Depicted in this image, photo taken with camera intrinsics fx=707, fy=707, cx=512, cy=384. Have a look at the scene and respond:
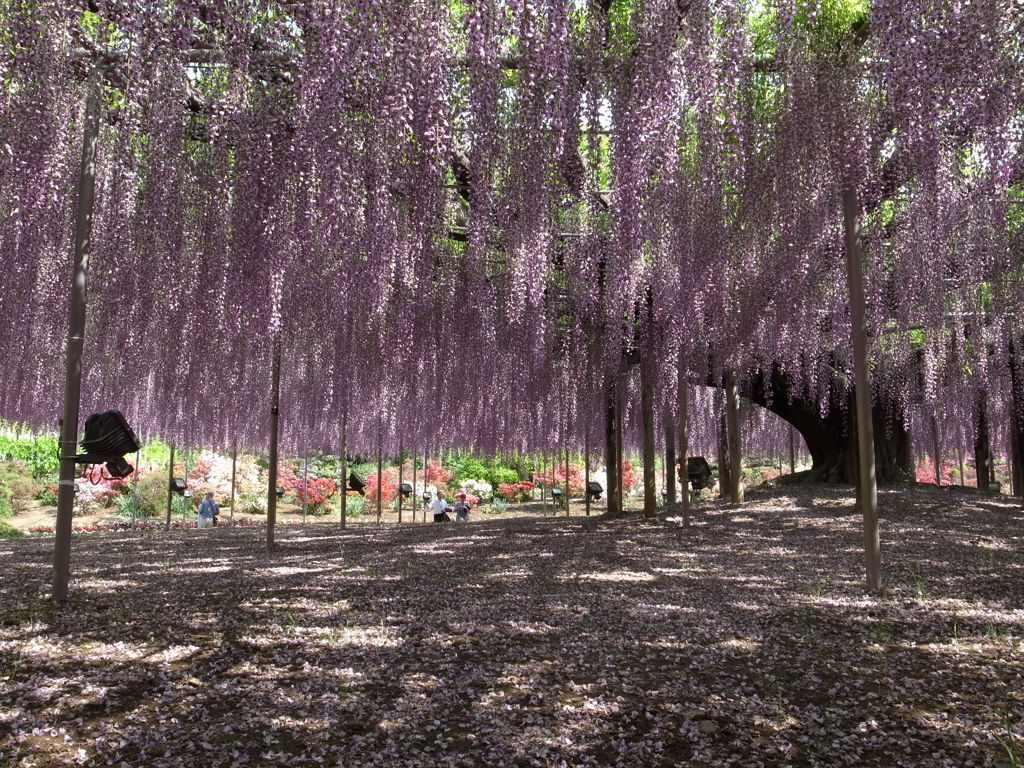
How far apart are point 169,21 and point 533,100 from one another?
221 cm

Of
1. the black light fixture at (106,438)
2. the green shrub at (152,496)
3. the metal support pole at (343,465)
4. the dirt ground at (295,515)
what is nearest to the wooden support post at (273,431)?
the metal support pole at (343,465)

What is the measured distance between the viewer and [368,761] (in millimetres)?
2412

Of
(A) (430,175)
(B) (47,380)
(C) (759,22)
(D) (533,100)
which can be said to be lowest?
(B) (47,380)

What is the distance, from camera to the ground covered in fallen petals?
2512 mm

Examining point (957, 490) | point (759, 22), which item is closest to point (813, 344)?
point (759, 22)

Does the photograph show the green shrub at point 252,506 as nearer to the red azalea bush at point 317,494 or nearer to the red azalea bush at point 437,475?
the red azalea bush at point 317,494

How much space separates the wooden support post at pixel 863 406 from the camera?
4.93 meters

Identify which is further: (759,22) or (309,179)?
(759,22)

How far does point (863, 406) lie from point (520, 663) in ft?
10.4

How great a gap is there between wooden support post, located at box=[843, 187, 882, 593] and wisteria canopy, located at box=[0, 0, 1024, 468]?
390 millimetres

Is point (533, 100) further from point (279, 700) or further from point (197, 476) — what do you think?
point (197, 476)

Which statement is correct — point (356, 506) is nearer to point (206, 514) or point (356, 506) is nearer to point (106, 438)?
point (206, 514)

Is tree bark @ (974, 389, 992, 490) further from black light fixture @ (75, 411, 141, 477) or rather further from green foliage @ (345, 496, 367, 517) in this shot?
black light fixture @ (75, 411, 141, 477)

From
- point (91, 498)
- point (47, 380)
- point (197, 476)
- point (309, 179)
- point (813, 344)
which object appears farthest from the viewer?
point (197, 476)
